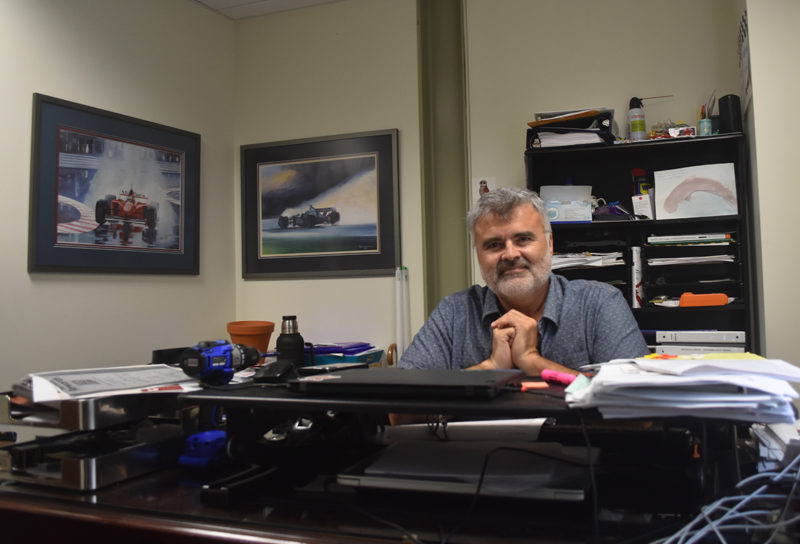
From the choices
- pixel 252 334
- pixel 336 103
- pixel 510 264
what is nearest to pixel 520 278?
pixel 510 264

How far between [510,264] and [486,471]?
1.03m

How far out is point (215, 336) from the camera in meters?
3.37

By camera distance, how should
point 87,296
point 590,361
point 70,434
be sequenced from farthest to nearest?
point 87,296 → point 590,361 → point 70,434

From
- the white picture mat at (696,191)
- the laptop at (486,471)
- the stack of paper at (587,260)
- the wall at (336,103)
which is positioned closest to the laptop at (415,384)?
the laptop at (486,471)

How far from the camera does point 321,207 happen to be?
340cm

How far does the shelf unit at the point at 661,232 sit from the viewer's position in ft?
8.35

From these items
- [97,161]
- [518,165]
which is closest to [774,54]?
[518,165]

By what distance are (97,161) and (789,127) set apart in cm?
289

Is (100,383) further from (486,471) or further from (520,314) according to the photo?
(520,314)

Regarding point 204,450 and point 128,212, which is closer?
point 204,450

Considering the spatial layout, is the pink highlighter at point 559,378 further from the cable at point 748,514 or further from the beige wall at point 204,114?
the beige wall at point 204,114

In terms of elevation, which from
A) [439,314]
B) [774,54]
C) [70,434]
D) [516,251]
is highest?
[774,54]

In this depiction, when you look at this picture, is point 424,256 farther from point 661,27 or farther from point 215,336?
point 661,27

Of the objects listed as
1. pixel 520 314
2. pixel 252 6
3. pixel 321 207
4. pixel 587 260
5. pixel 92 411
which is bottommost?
pixel 92 411
